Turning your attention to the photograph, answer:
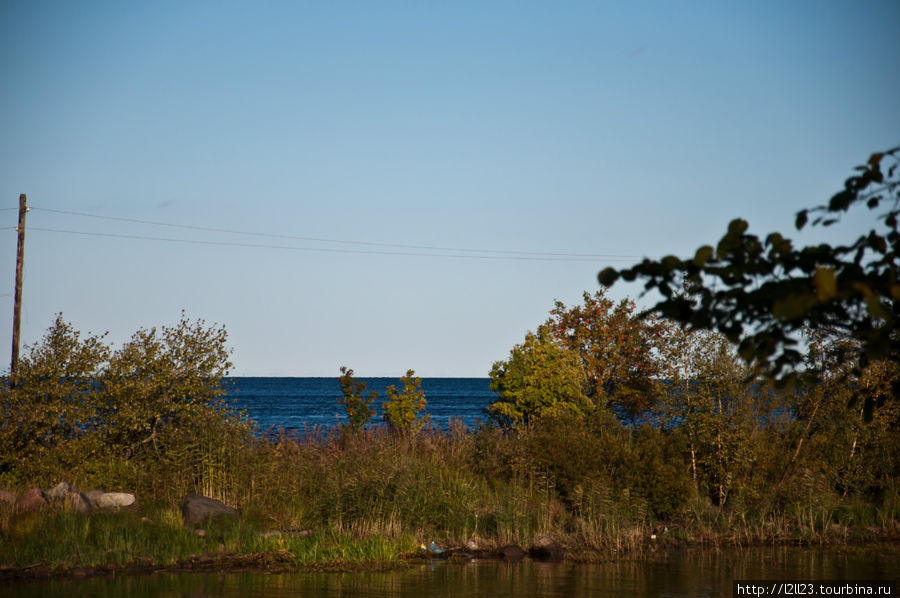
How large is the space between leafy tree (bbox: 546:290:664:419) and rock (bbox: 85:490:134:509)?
1175 centimetres

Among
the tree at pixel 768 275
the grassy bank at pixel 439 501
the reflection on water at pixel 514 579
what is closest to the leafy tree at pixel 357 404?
the grassy bank at pixel 439 501

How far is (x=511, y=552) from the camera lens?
1509 cm

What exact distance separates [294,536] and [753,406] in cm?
1027

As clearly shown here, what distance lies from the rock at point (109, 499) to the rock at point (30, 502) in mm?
922

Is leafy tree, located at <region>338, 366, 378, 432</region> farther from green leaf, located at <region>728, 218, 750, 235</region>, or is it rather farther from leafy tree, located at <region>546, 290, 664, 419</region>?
green leaf, located at <region>728, 218, 750, 235</region>

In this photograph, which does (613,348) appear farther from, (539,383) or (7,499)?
(7,499)

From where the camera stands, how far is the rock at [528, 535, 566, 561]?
15.2 metres

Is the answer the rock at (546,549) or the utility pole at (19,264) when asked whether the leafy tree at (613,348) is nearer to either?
Result: the rock at (546,549)

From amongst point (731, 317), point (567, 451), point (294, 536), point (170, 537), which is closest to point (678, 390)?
point (567, 451)

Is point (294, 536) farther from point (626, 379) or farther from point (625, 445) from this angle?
point (626, 379)

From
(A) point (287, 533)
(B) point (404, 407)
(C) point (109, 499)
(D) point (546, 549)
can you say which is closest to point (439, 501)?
(D) point (546, 549)

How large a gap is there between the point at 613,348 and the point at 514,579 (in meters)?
10.2

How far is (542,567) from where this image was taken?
14305 mm

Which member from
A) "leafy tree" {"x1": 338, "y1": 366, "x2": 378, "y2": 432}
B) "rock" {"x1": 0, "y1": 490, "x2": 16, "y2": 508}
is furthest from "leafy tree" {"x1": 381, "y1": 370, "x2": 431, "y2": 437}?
"rock" {"x1": 0, "y1": 490, "x2": 16, "y2": 508}
